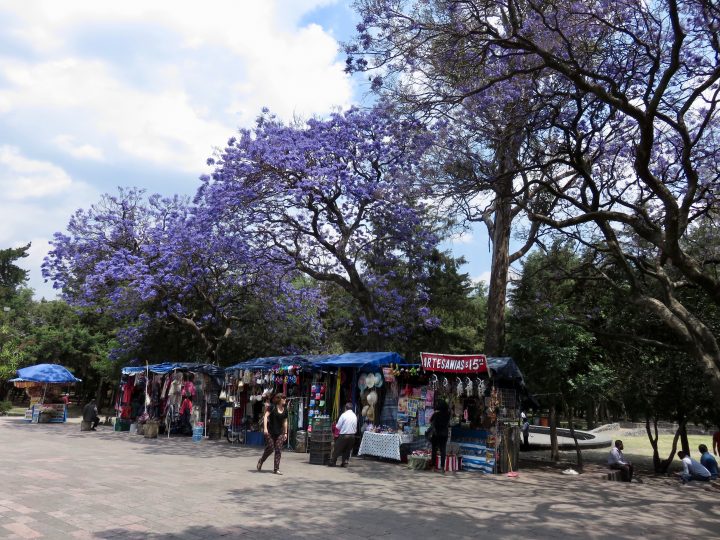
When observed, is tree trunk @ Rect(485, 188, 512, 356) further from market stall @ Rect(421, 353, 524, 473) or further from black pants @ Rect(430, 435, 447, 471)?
black pants @ Rect(430, 435, 447, 471)

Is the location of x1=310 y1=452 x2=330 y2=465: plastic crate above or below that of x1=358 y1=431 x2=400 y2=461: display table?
below

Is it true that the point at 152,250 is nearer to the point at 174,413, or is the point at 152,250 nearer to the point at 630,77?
the point at 174,413

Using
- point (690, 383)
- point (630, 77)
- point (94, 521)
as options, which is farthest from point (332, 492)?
point (690, 383)

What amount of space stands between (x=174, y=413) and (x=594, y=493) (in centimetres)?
1347

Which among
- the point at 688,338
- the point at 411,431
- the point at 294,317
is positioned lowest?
the point at 411,431

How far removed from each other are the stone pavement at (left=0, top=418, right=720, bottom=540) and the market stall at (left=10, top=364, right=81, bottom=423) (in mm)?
9065

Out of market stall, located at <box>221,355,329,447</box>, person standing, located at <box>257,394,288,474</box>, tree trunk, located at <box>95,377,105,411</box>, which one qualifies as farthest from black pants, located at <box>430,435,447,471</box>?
tree trunk, located at <box>95,377,105,411</box>

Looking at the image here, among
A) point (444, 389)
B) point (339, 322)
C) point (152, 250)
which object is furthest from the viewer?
point (339, 322)

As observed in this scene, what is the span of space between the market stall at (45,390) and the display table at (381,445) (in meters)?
14.2

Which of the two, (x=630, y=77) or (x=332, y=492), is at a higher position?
(x=630, y=77)

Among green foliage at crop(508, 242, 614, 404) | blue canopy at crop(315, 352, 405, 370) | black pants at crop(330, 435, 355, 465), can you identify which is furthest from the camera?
green foliage at crop(508, 242, 614, 404)

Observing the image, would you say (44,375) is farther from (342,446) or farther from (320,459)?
(342,446)

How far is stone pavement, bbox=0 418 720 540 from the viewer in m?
6.42

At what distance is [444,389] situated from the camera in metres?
12.9
